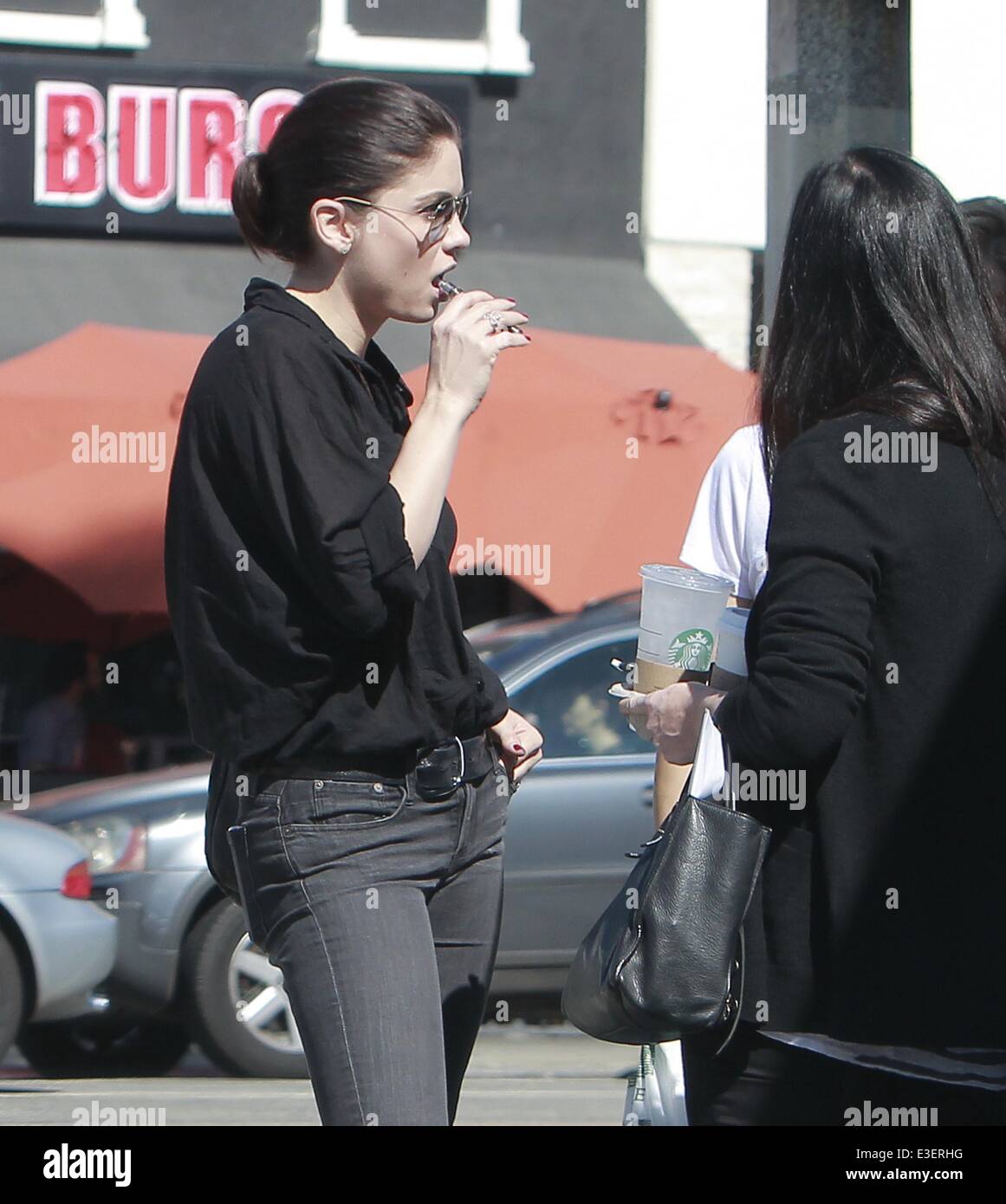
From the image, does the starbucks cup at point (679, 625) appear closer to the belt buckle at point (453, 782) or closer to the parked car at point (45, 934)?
the belt buckle at point (453, 782)

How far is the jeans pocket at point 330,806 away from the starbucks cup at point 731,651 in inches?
18.4

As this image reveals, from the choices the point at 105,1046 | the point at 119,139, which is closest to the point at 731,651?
the point at 105,1046

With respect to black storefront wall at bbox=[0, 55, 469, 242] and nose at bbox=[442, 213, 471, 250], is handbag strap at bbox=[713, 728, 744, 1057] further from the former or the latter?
black storefront wall at bbox=[0, 55, 469, 242]

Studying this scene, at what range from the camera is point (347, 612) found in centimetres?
218

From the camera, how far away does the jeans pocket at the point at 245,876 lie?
2.29 metres

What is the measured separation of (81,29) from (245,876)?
32.5ft

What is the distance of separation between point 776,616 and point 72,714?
8.58 m

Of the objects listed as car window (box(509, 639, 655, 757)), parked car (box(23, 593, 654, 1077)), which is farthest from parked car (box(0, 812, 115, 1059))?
car window (box(509, 639, 655, 757))

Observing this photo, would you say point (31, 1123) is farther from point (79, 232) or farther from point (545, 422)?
point (79, 232)

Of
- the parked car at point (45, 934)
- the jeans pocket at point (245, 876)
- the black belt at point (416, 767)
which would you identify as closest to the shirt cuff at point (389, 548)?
the black belt at point (416, 767)

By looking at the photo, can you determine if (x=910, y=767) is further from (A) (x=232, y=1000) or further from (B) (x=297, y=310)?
(A) (x=232, y=1000)

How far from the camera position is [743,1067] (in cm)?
212

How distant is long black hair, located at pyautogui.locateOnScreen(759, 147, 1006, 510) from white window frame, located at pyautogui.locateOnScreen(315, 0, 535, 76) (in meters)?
9.75
